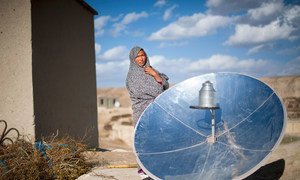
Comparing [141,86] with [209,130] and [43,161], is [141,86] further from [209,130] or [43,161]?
[43,161]

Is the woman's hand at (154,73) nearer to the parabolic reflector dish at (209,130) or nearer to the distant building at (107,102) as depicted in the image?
the parabolic reflector dish at (209,130)

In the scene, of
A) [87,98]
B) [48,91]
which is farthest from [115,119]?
[48,91]

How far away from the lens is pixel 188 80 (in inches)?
162

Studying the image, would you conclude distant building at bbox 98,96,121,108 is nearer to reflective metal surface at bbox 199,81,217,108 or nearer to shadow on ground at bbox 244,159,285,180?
shadow on ground at bbox 244,159,285,180

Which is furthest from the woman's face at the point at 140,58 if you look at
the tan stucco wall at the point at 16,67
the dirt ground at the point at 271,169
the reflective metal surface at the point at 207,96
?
the tan stucco wall at the point at 16,67

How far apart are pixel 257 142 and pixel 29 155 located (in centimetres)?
328

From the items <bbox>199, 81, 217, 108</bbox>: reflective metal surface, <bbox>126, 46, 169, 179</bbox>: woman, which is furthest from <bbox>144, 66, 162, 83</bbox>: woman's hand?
<bbox>199, 81, 217, 108</bbox>: reflective metal surface

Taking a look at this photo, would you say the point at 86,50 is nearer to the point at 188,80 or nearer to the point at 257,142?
the point at 188,80

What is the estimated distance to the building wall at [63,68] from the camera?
6447 mm

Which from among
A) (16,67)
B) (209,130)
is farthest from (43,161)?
(209,130)

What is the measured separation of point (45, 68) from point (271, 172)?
14.9 ft

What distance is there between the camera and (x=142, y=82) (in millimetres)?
4438

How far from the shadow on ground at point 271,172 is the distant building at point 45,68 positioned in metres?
2.80

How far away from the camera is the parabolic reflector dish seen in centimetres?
361
